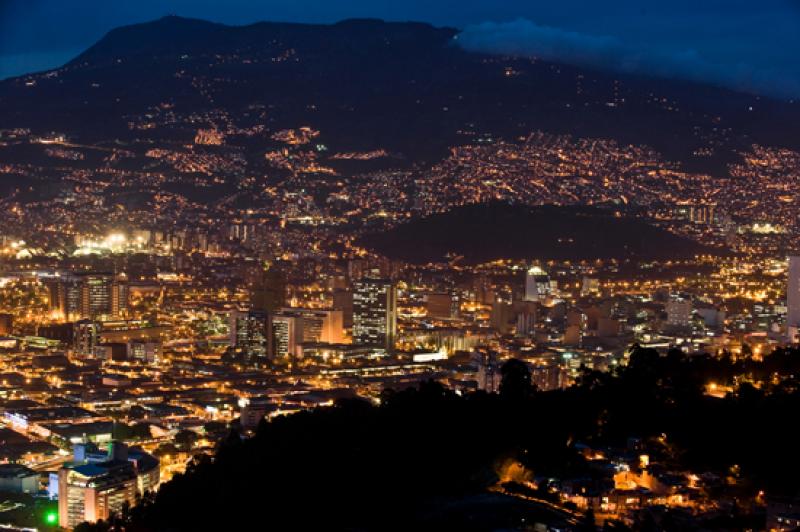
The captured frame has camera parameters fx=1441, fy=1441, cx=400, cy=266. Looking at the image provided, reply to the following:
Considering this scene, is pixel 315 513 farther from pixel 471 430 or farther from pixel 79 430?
pixel 79 430

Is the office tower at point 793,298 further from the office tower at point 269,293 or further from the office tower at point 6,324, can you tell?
the office tower at point 6,324

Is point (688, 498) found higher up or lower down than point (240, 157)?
lower down

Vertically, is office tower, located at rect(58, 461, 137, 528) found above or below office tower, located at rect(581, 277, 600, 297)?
below

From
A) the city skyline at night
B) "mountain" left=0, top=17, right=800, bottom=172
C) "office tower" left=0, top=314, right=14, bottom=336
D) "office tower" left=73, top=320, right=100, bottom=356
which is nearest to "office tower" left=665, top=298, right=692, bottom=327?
the city skyline at night

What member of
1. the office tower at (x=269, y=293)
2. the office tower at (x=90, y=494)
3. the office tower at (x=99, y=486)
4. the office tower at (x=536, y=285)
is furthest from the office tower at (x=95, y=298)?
the office tower at (x=90, y=494)

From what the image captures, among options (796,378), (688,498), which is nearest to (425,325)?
(796,378)

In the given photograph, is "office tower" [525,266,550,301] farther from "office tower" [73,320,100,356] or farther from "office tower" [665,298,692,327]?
"office tower" [73,320,100,356]
